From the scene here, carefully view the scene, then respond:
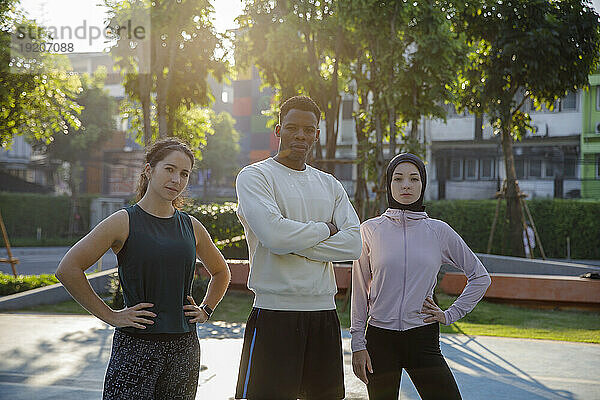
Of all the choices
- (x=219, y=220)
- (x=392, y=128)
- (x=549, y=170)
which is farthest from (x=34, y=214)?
(x=392, y=128)

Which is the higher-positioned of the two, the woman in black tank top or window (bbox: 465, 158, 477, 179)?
window (bbox: 465, 158, 477, 179)

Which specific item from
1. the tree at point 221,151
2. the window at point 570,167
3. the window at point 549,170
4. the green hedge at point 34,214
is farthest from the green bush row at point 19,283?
the tree at point 221,151

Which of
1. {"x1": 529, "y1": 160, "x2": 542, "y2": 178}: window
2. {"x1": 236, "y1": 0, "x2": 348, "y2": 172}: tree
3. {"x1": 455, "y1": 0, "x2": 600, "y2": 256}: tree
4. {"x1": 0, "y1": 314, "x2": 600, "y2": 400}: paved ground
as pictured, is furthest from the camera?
{"x1": 529, "y1": 160, "x2": 542, "y2": 178}: window

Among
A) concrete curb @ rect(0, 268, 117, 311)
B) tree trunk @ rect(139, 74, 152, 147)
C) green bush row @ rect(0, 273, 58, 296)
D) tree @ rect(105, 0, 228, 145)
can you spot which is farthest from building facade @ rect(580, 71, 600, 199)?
green bush row @ rect(0, 273, 58, 296)

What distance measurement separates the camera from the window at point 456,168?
33781mm

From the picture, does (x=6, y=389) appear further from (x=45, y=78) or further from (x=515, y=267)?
(x=515, y=267)

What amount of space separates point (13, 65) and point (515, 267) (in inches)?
430

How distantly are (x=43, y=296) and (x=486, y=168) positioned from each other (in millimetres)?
26325

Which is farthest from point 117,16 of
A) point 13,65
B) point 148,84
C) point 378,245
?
point 378,245

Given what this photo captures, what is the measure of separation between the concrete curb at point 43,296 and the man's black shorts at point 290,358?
27.2ft

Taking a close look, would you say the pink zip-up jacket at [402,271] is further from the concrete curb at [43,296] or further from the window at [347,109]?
the window at [347,109]

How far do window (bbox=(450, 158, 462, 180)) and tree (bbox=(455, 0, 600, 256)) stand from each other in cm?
1859

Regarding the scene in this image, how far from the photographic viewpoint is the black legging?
3170 millimetres

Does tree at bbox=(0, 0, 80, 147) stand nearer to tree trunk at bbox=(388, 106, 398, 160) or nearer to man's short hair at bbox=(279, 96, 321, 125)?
tree trunk at bbox=(388, 106, 398, 160)
